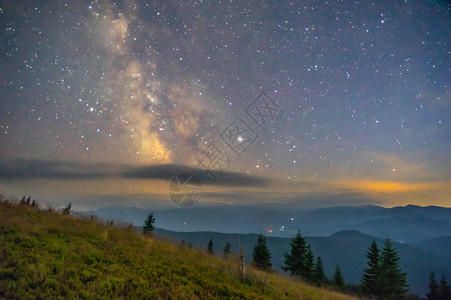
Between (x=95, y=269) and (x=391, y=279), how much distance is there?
40.9m

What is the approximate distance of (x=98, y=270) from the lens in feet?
24.3

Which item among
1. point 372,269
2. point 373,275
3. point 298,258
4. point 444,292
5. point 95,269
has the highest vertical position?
point 95,269

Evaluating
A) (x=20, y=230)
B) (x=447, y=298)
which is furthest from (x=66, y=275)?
(x=447, y=298)

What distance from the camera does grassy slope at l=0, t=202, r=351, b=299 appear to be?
593cm

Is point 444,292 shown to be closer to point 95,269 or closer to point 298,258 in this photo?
point 298,258

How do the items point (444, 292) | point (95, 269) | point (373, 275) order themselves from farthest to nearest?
point (444, 292), point (373, 275), point (95, 269)

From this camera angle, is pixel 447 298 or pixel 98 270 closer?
pixel 98 270

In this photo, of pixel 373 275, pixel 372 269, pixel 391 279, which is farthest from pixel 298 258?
pixel 391 279

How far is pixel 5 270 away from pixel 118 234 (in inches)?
298

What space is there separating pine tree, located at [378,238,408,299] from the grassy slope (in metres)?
30.7

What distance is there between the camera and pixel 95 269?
7410 mm

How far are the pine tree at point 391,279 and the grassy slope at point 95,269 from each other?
101 ft

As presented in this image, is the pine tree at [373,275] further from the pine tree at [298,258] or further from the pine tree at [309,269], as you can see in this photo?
the pine tree at [298,258]

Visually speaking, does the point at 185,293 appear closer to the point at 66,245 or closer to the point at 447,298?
the point at 66,245
